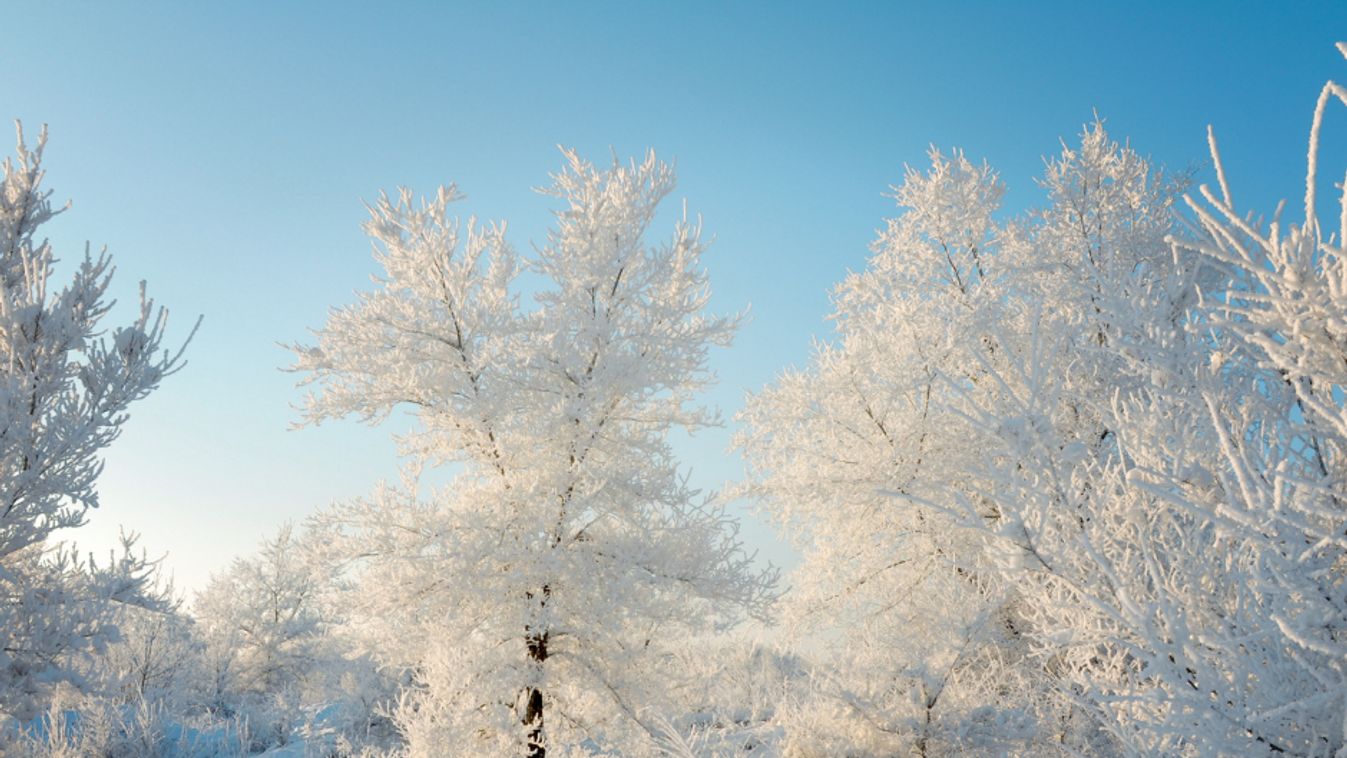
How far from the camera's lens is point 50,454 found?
601cm

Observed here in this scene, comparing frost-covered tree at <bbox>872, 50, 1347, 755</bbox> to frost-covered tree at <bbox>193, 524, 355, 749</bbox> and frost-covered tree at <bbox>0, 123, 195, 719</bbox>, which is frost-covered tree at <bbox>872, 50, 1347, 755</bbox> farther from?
frost-covered tree at <bbox>193, 524, 355, 749</bbox>

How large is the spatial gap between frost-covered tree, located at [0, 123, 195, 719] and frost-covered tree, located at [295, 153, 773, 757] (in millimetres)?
1733

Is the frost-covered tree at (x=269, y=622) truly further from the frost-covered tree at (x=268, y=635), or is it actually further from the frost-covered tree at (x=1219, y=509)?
the frost-covered tree at (x=1219, y=509)

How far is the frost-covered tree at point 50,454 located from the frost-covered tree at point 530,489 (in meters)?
1.73

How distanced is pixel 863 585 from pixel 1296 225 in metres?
8.22

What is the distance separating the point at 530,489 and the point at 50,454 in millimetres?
4301

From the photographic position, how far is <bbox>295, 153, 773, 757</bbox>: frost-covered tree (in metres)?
6.15

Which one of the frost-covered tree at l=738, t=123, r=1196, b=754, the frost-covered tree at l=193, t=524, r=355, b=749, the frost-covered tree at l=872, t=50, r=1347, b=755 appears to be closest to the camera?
the frost-covered tree at l=872, t=50, r=1347, b=755

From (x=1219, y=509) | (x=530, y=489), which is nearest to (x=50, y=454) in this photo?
(x=530, y=489)

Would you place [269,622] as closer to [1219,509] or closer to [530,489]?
[530,489]

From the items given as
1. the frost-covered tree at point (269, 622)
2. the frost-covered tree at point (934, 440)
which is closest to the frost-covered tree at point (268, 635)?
the frost-covered tree at point (269, 622)

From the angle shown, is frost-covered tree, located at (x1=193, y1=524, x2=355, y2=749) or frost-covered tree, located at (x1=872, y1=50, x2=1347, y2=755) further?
frost-covered tree, located at (x1=193, y1=524, x2=355, y2=749)

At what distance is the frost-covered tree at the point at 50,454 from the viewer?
5.98m

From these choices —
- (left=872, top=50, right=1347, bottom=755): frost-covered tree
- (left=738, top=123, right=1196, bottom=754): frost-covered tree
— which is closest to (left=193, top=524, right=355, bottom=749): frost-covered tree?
(left=738, top=123, right=1196, bottom=754): frost-covered tree
